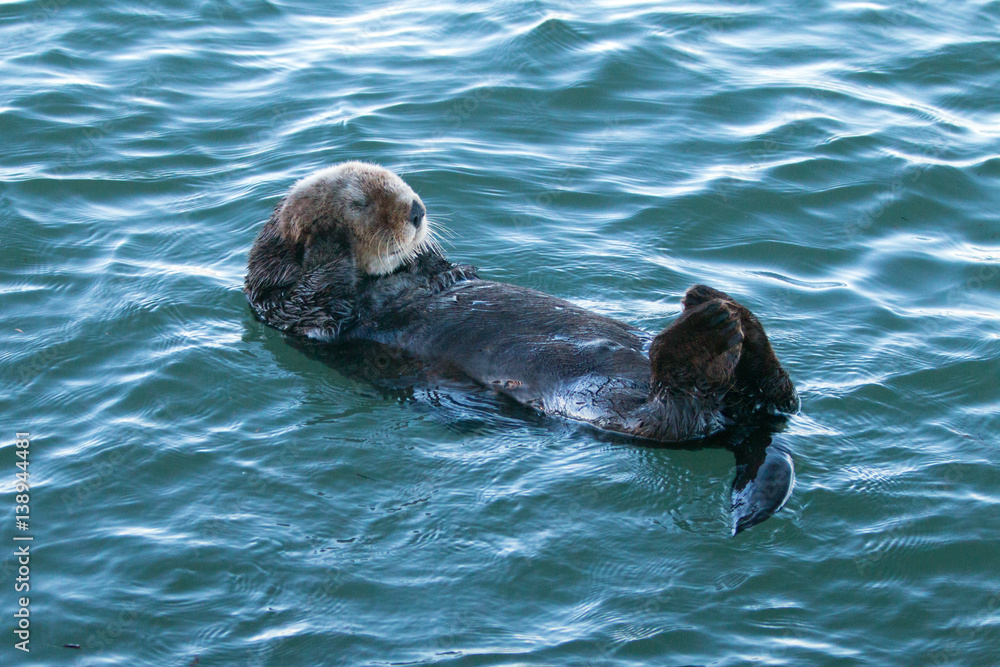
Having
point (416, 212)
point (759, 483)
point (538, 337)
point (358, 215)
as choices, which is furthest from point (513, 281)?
point (759, 483)

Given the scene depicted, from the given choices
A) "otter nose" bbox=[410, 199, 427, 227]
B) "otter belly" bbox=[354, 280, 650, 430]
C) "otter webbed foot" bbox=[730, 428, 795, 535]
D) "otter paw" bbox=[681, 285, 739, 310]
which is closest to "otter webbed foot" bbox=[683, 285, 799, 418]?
"otter paw" bbox=[681, 285, 739, 310]

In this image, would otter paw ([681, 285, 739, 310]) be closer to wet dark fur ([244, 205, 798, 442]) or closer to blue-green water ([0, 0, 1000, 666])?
wet dark fur ([244, 205, 798, 442])

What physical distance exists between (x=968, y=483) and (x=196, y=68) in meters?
6.71

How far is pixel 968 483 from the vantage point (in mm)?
4066

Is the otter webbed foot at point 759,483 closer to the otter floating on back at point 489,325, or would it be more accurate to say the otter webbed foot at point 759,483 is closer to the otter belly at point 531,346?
the otter floating on back at point 489,325

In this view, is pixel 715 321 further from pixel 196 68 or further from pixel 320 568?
pixel 196 68

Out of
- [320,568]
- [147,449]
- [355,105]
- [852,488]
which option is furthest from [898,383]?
[355,105]

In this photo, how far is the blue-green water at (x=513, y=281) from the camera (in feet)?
11.3

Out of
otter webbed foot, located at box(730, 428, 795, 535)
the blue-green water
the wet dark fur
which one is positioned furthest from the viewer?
the wet dark fur

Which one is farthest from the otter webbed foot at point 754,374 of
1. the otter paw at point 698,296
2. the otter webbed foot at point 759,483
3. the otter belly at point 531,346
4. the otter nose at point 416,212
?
the otter nose at point 416,212

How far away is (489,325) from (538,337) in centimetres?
24

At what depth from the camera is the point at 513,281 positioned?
18.6 feet

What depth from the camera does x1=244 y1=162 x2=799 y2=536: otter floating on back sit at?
3.81m

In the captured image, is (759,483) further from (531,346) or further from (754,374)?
(531,346)
